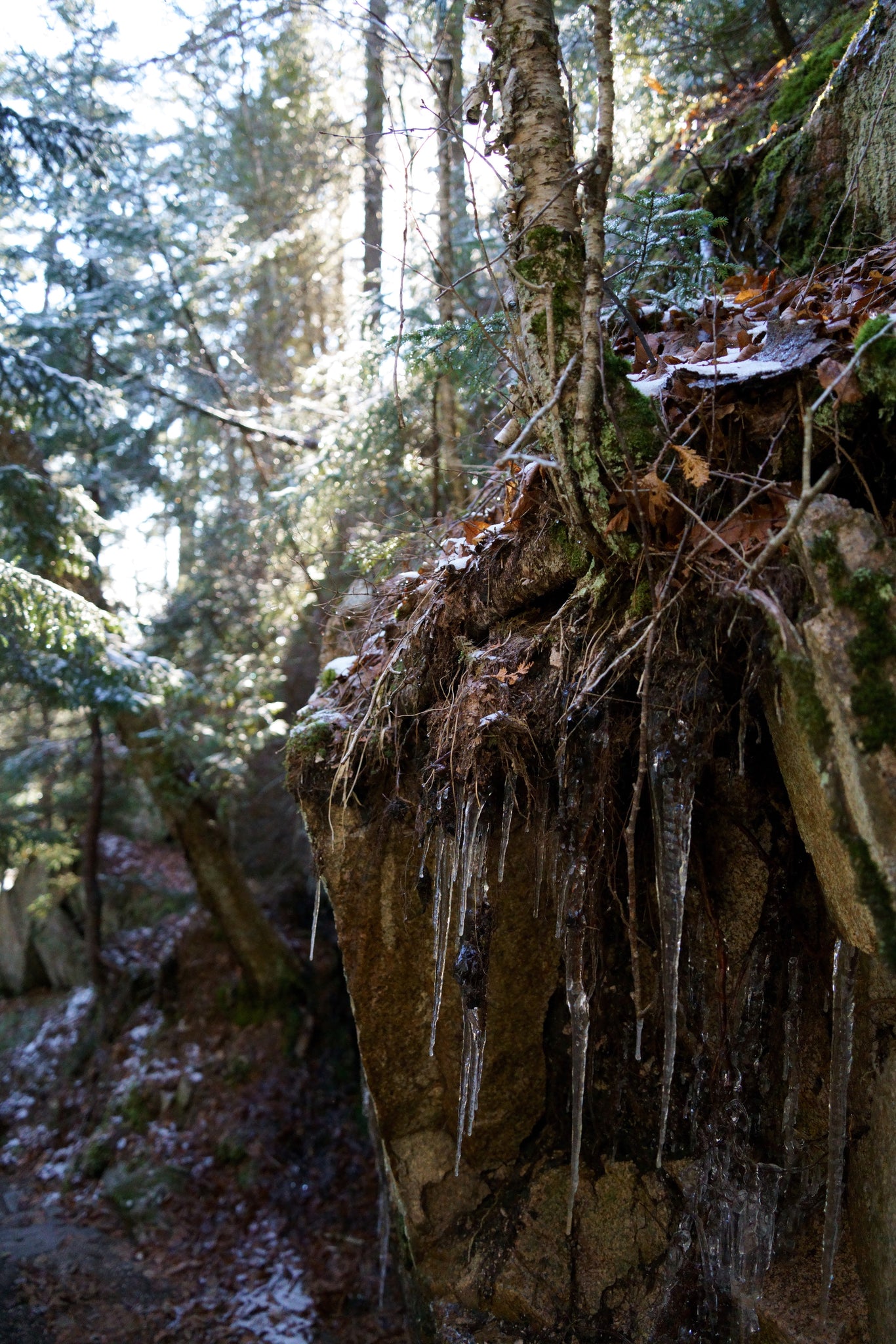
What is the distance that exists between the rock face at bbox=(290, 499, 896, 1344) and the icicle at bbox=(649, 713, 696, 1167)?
0.27ft

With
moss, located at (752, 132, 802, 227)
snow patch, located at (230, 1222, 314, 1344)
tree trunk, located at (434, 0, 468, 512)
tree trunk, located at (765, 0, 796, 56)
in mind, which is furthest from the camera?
snow patch, located at (230, 1222, 314, 1344)

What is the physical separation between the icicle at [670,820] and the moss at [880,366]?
125cm

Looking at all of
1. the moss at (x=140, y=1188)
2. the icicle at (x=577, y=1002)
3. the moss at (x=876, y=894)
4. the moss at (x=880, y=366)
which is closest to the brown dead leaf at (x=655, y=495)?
the moss at (x=880, y=366)

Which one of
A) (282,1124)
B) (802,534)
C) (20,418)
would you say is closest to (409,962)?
(802,534)

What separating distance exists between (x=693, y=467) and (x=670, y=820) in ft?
4.16

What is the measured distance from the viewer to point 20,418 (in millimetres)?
7461

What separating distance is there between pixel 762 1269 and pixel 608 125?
447 cm

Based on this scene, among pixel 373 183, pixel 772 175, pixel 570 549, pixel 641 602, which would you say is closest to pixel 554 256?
pixel 570 549

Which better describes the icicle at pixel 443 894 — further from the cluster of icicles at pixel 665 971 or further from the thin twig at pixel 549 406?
the thin twig at pixel 549 406

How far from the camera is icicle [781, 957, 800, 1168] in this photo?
3482 millimetres

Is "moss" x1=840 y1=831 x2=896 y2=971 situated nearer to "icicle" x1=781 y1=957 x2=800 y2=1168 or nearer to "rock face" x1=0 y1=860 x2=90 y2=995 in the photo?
"icicle" x1=781 y1=957 x2=800 y2=1168

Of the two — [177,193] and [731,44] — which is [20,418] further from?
[731,44]

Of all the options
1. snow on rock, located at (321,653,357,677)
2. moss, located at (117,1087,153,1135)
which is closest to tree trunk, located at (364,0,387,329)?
snow on rock, located at (321,653,357,677)

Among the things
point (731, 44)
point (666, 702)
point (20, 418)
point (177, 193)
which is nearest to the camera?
point (666, 702)
